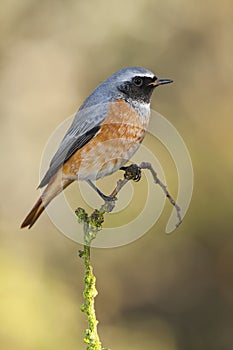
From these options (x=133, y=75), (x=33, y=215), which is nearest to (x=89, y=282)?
(x=33, y=215)

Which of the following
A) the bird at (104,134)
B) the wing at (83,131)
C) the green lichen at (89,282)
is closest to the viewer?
the green lichen at (89,282)

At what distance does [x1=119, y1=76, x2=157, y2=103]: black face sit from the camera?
3793 millimetres

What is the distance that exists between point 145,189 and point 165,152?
0.40 metres

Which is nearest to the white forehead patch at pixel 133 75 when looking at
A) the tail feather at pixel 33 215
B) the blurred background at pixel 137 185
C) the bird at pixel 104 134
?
the bird at pixel 104 134

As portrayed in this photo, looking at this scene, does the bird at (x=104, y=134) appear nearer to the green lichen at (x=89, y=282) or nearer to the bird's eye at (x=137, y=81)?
the bird's eye at (x=137, y=81)

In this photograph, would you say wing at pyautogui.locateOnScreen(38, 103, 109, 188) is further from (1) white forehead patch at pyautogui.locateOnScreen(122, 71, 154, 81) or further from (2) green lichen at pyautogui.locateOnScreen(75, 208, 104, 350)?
(2) green lichen at pyautogui.locateOnScreen(75, 208, 104, 350)

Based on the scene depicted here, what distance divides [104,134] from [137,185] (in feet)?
9.36

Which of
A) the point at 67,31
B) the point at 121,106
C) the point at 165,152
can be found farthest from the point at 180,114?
the point at 121,106

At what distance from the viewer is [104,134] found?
368 cm

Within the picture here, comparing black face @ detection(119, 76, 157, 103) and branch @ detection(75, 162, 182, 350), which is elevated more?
black face @ detection(119, 76, 157, 103)

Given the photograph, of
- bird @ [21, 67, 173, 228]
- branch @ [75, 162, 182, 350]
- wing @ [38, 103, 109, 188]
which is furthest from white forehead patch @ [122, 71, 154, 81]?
branch @ [75, 162, 182, 350]

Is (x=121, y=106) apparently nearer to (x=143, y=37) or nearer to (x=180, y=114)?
(x=180, y=114)

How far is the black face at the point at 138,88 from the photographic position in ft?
12.4

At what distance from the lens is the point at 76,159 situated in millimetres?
3695
